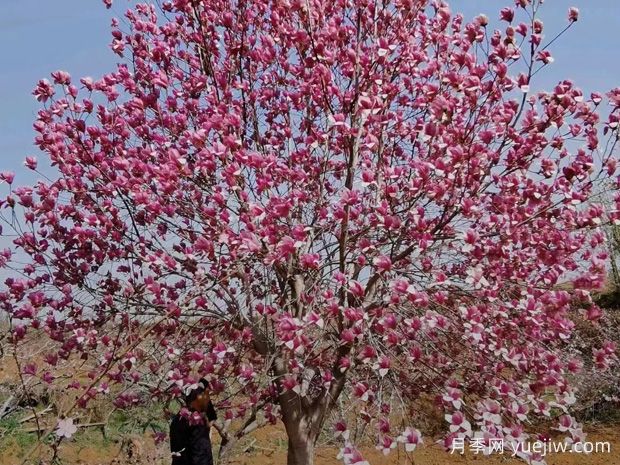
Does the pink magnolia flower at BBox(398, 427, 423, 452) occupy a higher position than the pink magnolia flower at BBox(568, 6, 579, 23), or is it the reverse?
the pink magnolia flower at BBox(568, 6, 579, 23)

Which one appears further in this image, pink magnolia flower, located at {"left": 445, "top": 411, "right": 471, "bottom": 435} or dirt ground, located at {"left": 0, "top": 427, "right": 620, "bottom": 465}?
dirt ground, located at {"left": 0, "top": 427, "right": 620, "bottom": 465}

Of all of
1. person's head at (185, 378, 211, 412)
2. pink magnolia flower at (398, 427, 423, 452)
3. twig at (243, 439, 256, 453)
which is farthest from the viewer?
twig at (243, 439, 256, 453)

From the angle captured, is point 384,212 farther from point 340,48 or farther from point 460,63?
point 340,48

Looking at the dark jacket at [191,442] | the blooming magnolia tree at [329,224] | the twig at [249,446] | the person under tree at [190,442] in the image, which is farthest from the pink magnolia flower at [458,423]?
the twig at [249,446]

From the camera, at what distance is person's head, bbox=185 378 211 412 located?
185 inches

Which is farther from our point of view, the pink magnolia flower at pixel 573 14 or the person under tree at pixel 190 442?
the person under tree at pixel 190 442

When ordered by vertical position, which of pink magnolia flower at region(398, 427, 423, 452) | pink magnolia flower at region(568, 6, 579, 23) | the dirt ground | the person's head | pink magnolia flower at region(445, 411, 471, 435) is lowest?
the dirt ground

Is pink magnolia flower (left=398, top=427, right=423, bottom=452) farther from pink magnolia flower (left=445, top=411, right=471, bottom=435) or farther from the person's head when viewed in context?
the person's head

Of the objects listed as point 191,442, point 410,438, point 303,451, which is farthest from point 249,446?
point 410,438

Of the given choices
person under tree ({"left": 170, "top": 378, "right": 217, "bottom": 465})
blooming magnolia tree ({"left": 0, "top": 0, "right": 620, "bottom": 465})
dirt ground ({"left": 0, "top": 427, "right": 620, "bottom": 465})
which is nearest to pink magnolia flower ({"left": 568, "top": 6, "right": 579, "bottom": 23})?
blooming magnolia tree ({"left": 0, "top": 0, "right": 620, "bottom": 465})

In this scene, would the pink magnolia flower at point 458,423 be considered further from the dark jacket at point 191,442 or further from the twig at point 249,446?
the twig at point 249,446

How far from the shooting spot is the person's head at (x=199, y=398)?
4.70 meters

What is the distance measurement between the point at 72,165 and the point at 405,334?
268cm

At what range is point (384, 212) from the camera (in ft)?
12.5
